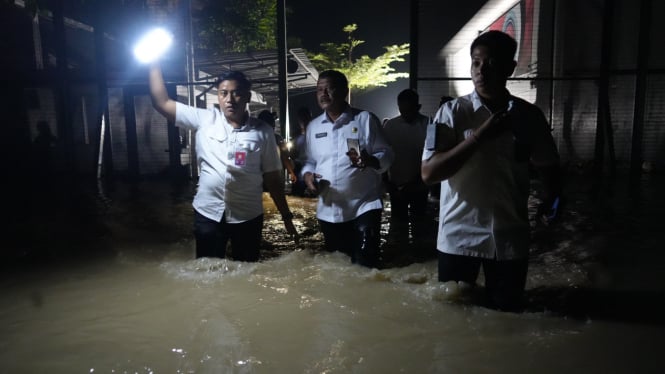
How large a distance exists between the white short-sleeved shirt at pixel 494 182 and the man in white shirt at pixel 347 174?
1300 millimetres

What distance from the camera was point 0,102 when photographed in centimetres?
1388

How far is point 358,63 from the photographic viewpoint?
1075 inches

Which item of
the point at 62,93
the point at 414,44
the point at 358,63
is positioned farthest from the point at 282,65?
the point at 358,63

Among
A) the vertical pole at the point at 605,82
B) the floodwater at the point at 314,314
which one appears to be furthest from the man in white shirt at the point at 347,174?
the vertical pole at the point at 605,82

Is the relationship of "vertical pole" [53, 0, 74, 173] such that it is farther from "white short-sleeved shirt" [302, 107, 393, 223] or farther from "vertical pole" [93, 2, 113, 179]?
"white short-sleeved shirt" [302, 107, 393, 223]

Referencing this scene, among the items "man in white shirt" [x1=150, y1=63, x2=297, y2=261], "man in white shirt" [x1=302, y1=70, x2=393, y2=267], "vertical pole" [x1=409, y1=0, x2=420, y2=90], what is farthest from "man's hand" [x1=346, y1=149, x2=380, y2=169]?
"vertical pole" [x1=409, y1=0, x2=420, y2=90]

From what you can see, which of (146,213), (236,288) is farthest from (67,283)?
(146,213)

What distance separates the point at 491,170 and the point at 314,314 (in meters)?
1.57

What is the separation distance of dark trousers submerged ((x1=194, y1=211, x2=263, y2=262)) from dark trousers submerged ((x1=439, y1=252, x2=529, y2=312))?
1.82 metres

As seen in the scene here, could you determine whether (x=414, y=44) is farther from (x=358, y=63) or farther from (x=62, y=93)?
(x=358, y=63)

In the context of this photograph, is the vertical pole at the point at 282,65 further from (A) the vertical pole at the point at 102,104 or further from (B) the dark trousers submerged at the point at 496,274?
(B) the dark trousers submerged at the point at 496,274

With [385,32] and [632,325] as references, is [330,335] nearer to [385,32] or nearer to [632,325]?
[632,325]

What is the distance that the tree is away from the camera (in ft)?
88.3

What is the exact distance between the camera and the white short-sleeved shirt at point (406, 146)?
7.13 metres
